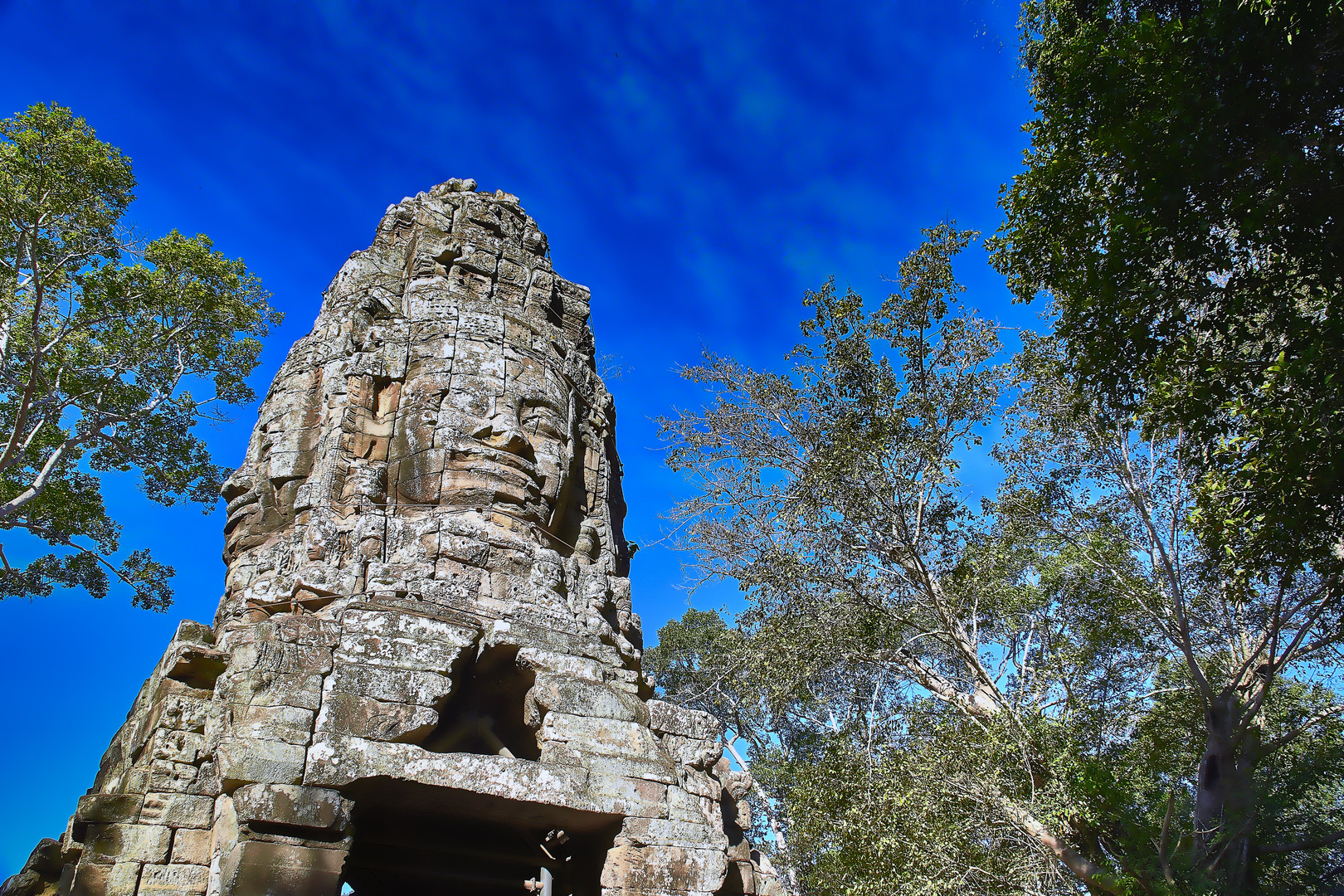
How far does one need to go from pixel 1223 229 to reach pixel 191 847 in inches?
384

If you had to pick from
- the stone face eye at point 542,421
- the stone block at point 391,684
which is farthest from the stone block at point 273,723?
the stone face eye at point 542,421

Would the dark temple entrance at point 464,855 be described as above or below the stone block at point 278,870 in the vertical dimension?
above

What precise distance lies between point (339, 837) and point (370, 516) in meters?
3.41

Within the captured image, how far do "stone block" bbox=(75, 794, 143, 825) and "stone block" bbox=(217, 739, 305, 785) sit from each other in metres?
1.03

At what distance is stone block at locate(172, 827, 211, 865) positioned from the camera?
6.29 m

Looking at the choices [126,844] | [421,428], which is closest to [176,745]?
[126,844]

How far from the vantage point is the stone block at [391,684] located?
6449 mm

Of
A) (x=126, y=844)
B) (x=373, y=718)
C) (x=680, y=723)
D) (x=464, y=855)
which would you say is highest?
(x=680, y=723)

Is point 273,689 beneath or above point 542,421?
beneath

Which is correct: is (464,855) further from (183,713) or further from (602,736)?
(183,713)

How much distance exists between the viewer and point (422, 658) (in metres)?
6.86

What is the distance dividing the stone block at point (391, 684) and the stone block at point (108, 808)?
1.71 meters

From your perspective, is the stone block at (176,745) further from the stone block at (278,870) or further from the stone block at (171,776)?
the stone block at (278,870)

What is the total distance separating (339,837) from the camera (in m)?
5.84
